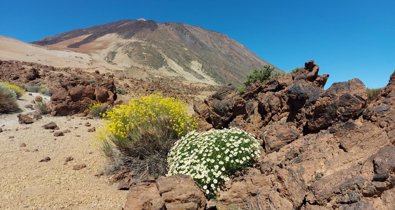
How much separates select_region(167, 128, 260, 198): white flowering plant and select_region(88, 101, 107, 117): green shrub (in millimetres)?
8585

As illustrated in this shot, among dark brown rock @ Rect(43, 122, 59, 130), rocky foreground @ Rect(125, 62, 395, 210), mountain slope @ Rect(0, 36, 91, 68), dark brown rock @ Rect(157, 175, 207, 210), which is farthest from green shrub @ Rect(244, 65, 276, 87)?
mountain slope @ Rect(0, 36, 91, 68)

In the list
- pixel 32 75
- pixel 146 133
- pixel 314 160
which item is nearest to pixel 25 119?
pixel 146 133

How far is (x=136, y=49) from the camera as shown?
66500mm

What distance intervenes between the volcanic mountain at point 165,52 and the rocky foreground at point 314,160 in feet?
120

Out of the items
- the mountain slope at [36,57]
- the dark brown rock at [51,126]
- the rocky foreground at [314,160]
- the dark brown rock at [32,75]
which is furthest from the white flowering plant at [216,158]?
the mountain slope at [36,57]

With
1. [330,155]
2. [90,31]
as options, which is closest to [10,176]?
[330,155]

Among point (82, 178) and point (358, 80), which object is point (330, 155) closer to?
point (358, 80)

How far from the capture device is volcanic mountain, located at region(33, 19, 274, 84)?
59.7 metres

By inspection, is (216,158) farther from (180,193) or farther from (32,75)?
(32,75)

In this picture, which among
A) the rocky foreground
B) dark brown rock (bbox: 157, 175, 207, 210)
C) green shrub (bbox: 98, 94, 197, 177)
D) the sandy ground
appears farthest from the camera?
green shrub (bbox: 98, 94, 197, 177)

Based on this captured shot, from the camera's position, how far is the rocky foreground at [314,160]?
152 inches

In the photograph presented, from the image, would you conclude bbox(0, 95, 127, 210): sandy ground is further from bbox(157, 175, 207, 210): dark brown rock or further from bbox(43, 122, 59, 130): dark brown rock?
bbox(157, 175, 207, 210): dark brown rock

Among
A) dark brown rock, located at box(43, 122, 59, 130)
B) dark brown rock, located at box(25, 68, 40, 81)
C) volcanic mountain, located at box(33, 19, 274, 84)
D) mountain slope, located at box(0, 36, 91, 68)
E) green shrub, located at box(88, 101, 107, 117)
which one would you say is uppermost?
volcanic mountain, located at box(33, 19, 274, 84)

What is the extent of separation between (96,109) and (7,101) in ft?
11.6
